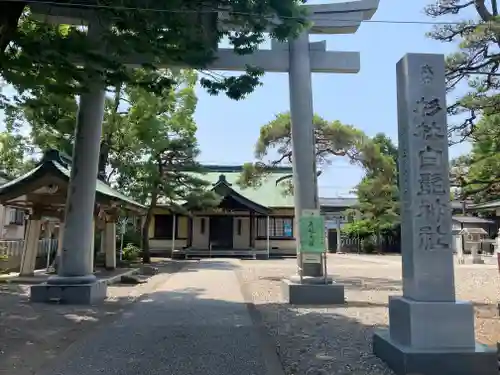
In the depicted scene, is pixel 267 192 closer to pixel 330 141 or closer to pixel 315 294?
pixel 330 141

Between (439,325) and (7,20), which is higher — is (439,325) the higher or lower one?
the lower one

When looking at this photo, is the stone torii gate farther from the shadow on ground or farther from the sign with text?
the shadow on ground

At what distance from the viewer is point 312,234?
410 inches

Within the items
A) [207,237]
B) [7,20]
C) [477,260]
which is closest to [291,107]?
[7,20]

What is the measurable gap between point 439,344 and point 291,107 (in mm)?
7708

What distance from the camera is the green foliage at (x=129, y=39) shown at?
23.0 ft

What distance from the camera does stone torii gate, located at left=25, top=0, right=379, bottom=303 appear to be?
10.1 metres

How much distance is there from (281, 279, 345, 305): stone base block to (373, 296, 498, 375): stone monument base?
4976 mm

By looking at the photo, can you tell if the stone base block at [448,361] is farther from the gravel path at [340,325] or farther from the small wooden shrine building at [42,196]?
the small wooden shrine building at [42,196]

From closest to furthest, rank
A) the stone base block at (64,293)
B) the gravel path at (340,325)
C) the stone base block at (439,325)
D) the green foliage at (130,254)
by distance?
the stone base block at (439,325) < the gravel path at (340,325) < the stone base block at (64,293) < the green foliage at (130,254)

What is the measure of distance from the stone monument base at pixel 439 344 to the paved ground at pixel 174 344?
55.4 inches

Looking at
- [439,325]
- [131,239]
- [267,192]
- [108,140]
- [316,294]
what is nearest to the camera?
[439,325]

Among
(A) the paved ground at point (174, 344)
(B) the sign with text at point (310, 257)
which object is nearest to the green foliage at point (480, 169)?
(B) the sign with text at point (310, 257)

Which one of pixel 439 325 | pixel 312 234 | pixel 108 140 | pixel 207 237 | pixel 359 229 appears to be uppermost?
pixel 108 140
